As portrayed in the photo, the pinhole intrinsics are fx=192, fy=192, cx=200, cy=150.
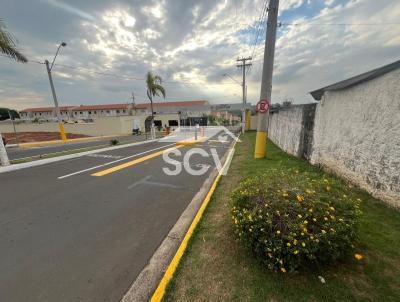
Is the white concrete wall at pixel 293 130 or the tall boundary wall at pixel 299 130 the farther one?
the white concrete wall at pixel 293 130

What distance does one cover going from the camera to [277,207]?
2344 mm

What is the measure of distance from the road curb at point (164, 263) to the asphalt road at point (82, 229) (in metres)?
0.12

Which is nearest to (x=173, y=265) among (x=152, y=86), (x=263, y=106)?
(x=263, y=106)

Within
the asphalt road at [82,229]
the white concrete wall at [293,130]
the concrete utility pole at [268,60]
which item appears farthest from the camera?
the white concrete wall at [293,130]

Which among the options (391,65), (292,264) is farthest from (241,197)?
(391,65)

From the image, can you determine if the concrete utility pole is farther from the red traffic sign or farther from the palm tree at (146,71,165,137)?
the palm tree at (146,71,165,137)

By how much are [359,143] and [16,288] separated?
6.49m

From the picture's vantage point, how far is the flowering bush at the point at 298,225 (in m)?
2.09

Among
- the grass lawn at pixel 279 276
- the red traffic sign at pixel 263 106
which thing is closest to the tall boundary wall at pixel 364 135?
the grass lawn at pixel 279 276

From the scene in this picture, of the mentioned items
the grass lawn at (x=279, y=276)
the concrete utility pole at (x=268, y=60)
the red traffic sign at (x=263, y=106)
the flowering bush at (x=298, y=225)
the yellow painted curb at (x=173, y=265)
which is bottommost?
the yellow painted curb at (x=173, y=265)

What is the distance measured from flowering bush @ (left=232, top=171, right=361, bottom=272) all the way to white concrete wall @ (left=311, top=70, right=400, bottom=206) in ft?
6.53

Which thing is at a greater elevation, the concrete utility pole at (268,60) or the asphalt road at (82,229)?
the concrete utility pole at (268,60)

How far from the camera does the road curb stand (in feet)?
7.30

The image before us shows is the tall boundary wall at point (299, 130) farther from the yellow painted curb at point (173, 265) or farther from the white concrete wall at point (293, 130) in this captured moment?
the yellow painted curb at point (173, 265)
